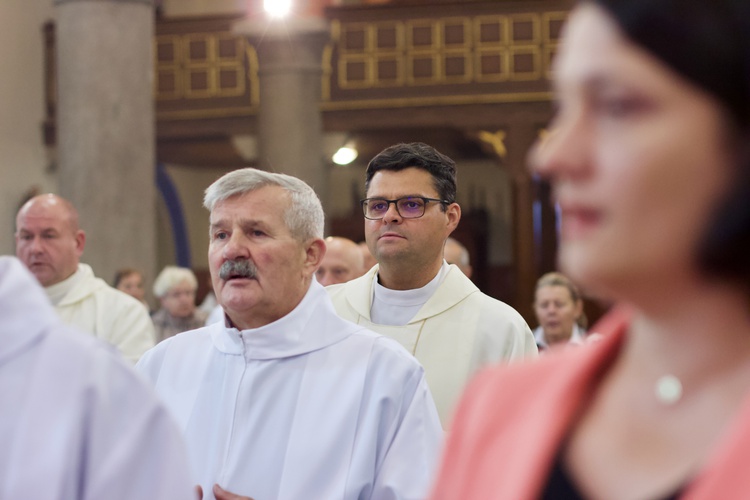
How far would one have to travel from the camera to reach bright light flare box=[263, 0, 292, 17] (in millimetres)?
12766

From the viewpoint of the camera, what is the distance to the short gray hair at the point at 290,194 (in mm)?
3668

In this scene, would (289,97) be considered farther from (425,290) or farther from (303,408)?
(303,408)

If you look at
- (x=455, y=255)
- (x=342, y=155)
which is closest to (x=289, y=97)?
(x=342, y=155)

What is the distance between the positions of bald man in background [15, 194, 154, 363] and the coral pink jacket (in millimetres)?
5398

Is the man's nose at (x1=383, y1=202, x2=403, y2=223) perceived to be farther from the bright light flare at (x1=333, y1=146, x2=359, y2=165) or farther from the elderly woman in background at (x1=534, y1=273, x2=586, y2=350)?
the bright light flare at (x1=333, y1=146, x2=359, y2=165)

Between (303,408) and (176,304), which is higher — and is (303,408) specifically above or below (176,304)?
above

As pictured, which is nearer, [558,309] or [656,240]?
[656,240]

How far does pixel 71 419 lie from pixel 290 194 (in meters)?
1.77

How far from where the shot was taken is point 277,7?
1281 centimetres

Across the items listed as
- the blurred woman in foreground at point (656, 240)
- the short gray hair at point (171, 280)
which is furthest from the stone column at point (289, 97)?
the blurred woman in foreground at point (656, 240)

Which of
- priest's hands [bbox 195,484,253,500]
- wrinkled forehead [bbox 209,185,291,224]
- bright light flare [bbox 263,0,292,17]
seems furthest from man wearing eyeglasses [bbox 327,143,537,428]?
bright light flare [bbox 263,0,292,17]

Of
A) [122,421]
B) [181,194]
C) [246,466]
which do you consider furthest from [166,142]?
[122,421]

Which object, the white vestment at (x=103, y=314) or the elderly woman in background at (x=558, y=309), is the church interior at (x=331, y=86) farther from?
the elderly woman in background at (x=558, y=309)

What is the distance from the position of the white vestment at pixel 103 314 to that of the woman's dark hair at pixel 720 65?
5.97 metres
